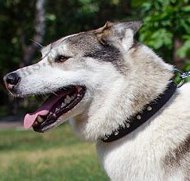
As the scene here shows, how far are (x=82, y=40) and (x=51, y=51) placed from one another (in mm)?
245

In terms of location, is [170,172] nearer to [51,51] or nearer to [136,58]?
[136,58]

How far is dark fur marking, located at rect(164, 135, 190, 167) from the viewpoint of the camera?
14.1 feet

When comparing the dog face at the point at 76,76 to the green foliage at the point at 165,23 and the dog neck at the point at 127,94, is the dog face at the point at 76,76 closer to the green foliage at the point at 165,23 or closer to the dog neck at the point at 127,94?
the dog neck at the point at 127,94

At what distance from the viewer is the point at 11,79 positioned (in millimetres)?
4727

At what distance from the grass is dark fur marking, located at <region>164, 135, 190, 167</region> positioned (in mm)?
3720

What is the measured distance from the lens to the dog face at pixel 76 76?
4.70m

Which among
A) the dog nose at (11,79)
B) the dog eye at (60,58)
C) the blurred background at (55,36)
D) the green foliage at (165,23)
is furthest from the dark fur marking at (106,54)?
the green foliage at (165,23)

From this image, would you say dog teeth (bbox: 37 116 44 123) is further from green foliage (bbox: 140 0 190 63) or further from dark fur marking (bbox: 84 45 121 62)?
green foliage (bbox: 140 0 190 63)

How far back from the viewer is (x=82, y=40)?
486 centimetres

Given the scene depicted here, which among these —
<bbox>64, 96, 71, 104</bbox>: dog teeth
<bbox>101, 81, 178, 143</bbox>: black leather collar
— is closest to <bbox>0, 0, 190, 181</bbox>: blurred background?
<bbox>64, 96, 71, 104</bbox>: dog teeth

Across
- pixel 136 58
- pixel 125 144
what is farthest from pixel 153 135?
pixel 136 58

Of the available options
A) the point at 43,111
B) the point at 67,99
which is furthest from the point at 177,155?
the point at 43,111

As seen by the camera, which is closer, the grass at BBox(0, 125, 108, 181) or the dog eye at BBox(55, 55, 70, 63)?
the dog eye at BBox(55, 55, 70, 63)

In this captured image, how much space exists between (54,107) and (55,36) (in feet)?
88.2
